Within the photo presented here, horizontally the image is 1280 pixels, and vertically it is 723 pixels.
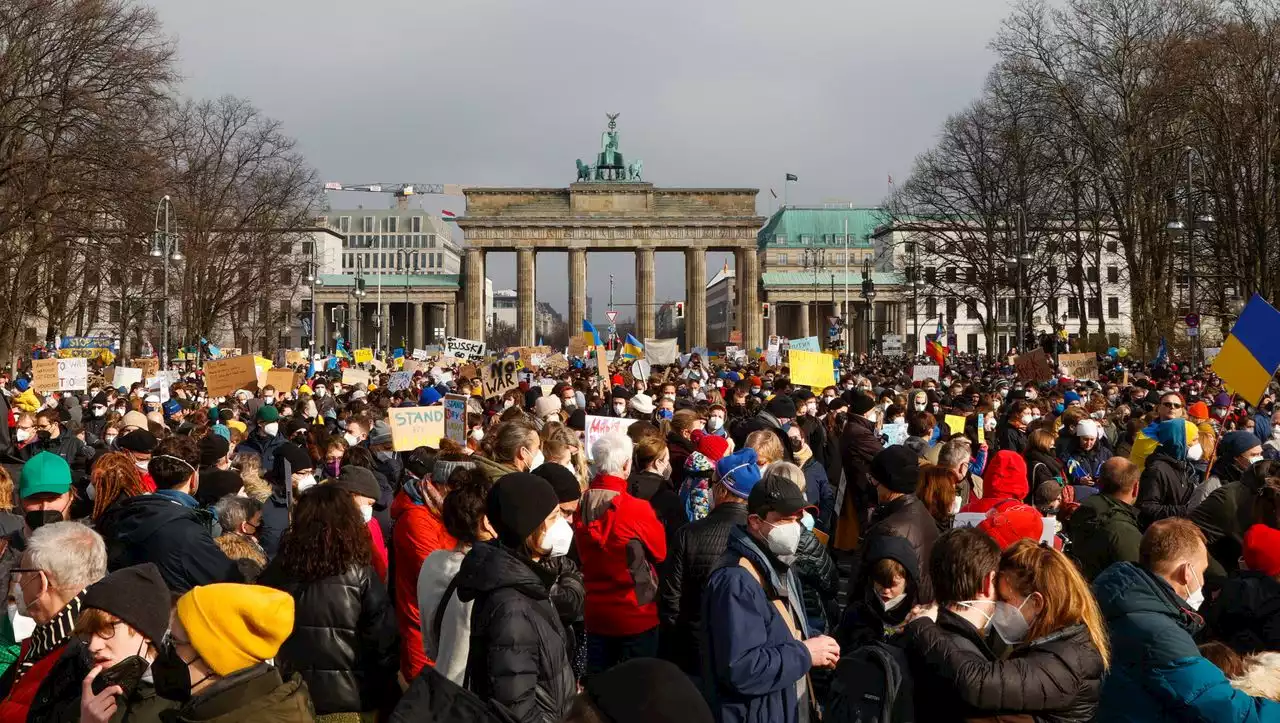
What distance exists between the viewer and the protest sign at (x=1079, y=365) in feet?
84.2

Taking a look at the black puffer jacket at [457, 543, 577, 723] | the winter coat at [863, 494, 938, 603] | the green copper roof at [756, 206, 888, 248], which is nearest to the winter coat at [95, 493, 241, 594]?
the black puffer jacket at [457, 543, 577, 723]

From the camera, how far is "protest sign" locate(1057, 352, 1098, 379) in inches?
1011

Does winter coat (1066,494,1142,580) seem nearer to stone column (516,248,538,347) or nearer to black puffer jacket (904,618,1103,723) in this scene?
black puffer jacket (904,618,1103,723)

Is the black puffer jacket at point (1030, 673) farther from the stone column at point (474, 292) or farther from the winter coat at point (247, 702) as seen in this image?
the stone column at point (474, 292)

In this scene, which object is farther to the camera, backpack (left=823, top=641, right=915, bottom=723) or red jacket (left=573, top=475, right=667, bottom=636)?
red jacket (left=573, top=475, right=667, bottom=636)

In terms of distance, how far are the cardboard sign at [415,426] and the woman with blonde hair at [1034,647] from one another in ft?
22.6

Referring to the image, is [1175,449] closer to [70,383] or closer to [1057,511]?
[1057,511]

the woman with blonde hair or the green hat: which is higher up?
the green hat

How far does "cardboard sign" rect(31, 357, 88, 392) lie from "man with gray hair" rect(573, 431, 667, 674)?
51.8 ft

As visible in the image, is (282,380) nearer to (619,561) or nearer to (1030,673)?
(619,561)

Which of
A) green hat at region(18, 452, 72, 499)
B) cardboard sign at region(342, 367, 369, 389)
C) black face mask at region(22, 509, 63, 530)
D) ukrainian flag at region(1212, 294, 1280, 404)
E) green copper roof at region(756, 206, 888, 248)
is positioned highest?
green copper roof at region(756, 206, 888, 248)

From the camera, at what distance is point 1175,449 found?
9.88m

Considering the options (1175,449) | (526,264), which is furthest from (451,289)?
(1175,449)

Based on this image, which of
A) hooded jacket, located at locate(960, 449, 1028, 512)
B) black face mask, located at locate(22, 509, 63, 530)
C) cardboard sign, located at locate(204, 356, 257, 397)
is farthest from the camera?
cardboard sign, located at locate(204, 356, 257, 397)
